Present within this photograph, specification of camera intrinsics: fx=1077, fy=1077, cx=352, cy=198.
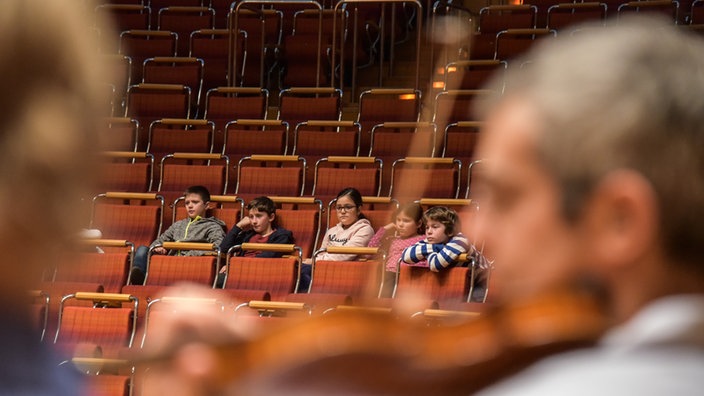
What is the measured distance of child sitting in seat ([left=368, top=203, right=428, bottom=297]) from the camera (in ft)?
18.5

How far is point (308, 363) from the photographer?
0.49 metres

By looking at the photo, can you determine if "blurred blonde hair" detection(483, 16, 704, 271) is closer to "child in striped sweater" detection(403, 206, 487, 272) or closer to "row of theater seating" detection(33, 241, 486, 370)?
"row of theater seating" detection(33, 241, 486, 370)

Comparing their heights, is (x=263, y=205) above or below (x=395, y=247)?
above

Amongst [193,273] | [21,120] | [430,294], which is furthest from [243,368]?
[193,273]

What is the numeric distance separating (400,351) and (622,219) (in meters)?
0.13

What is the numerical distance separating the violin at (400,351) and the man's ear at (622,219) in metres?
0.02

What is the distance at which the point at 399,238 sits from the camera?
19.1 ft

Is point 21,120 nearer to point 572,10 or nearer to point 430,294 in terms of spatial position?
point 430,294

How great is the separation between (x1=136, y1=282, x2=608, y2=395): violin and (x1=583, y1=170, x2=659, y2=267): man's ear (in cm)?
2

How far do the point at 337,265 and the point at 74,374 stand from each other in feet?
16.2

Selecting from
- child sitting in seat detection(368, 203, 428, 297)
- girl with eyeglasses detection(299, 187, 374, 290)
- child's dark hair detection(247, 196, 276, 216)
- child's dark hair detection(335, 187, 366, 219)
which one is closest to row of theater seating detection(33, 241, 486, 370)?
child sitting in seat detection(368, 203, 428, 297)

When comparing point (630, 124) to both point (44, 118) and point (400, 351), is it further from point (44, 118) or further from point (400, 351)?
point (44, 118)

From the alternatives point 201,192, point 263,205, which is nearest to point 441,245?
point 263,205

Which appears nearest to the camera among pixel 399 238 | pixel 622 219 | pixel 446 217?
pixel 622 219
